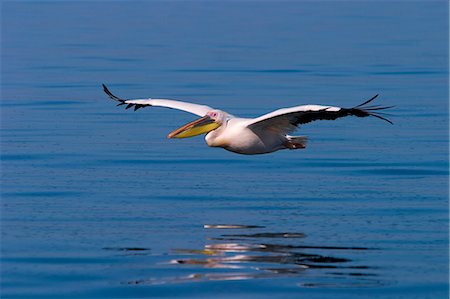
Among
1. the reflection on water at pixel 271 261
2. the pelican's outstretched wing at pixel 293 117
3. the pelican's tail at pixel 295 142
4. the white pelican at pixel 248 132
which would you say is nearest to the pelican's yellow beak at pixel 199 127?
the white pelican at pixel 248 132

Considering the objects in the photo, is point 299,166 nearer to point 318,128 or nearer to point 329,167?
point 329,167

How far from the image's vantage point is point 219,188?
12.7 m

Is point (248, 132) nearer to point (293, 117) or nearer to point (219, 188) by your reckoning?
point (293, 117)

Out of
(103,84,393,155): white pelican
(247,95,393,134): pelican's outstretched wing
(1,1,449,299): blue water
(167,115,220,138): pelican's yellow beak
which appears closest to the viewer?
(1,1,449,299): blue water

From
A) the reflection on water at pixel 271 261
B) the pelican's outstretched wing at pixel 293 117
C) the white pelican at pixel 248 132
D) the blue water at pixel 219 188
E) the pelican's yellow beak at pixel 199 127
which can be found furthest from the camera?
the pelican's yellow beak at pixel 199 127

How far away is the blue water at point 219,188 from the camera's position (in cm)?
939

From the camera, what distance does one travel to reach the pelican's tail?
1307cm

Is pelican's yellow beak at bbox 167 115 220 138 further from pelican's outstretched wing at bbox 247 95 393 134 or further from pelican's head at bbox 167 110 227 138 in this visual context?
pelican's outstretched wing at bbox 247 95 393 134

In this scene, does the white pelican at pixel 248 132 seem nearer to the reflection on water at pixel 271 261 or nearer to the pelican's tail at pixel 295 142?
the pelican's tail at pixel 295 142

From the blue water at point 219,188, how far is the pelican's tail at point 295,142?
0.35 meters

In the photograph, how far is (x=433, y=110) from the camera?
18359mm

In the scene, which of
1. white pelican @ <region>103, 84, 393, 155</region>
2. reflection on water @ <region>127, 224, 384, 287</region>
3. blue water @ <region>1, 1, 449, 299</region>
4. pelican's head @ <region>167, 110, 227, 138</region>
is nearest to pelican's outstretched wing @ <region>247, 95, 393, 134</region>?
white pelican @ <region>103, 84, 393, 155</region>

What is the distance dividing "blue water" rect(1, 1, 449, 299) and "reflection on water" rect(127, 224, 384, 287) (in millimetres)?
17

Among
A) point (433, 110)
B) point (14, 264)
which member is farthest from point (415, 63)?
point (14, 264)
